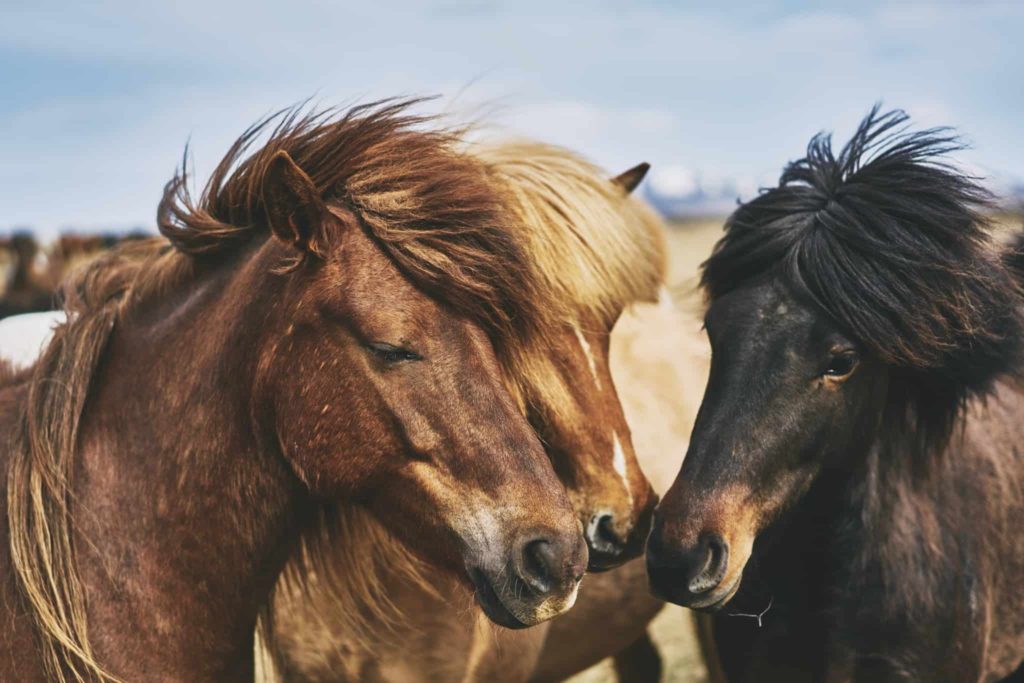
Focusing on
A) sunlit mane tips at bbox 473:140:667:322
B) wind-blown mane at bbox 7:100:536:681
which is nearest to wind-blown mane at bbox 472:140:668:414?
sunlit mane tips at bbox 473:140:667:322

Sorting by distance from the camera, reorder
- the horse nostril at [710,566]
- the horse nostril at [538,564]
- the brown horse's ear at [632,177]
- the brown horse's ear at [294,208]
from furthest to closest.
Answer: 1. the brown horse's ear at [632,177]
2. the horse nostril at [710,566]
3. the brown horse's ear at [294,208]
4. the horse nostril at [538,564]

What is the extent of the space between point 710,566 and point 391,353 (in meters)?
1.08

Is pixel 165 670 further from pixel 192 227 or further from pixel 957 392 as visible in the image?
pixel 957 392

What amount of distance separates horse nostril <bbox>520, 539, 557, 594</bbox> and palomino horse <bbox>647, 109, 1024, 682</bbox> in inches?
23.8

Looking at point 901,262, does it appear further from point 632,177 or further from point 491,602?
point 491,602

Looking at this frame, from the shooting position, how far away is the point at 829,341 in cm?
275

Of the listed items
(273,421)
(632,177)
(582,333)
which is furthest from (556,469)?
(632,177)

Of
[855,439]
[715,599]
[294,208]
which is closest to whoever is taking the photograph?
[294,208]

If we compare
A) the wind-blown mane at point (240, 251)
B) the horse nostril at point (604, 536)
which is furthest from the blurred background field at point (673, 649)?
the wind-blown mane at point (240, 251)

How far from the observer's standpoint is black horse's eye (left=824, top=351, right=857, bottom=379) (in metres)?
2.76

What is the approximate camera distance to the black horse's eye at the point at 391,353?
213 centimetres

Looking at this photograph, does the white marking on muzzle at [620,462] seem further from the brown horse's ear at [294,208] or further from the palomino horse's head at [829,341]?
the brown horse's ear at [294,208]

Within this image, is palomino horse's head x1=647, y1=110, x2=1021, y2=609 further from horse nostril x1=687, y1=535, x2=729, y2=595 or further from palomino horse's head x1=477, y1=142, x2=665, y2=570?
palomino horse's head x1=477, y1=142, x2=665, y2=570

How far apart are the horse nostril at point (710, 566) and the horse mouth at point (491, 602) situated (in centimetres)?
61
